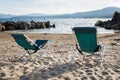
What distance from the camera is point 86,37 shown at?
7129 mm

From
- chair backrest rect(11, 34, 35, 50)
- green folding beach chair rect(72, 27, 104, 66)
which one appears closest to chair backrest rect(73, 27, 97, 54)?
green folding beach chair rect(72, 27, 104, 66)

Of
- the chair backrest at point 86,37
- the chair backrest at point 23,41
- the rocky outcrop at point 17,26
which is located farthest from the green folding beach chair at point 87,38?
the rocky outcrop at point 17,26

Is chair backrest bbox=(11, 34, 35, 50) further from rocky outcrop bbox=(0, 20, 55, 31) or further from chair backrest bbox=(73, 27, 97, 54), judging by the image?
rocky outcrop bbox=(0, 20, 55, 31)

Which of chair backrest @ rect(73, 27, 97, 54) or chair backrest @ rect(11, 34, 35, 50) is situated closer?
chair backrest @ rect(73, 27, 97, 54)

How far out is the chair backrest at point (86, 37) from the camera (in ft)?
22.9

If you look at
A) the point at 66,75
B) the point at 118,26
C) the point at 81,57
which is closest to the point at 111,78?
the point at 66,75

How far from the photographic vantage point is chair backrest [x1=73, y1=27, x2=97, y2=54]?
6.99 m

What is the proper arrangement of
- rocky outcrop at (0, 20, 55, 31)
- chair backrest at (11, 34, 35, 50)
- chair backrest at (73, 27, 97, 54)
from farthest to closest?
1. rocky outcrop at (0, 20, 55, 31)
2. chair backrest at (11, 34, 35, 50)
3. chair backrest at (73, 27, 97, 54)

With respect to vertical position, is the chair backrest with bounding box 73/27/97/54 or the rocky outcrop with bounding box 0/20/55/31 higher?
the chair backrest with bounding box 73/27/97/54

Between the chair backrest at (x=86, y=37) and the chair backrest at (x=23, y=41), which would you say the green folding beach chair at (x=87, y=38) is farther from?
the chair backrest at (x=23, y=41)

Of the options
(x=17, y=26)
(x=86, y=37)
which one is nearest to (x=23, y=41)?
(x=86, y=37)

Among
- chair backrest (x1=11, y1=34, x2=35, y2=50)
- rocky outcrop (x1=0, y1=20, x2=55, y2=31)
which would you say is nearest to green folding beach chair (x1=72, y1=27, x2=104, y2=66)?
chair backrest (x1=11, y1=34, x2=35, y2=50)

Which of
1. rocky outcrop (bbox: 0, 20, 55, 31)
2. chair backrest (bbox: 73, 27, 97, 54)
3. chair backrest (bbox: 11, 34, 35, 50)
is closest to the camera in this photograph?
chair backrest (bbox: 73, 27, 97, 54)

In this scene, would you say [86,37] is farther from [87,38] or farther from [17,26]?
[17,26]
